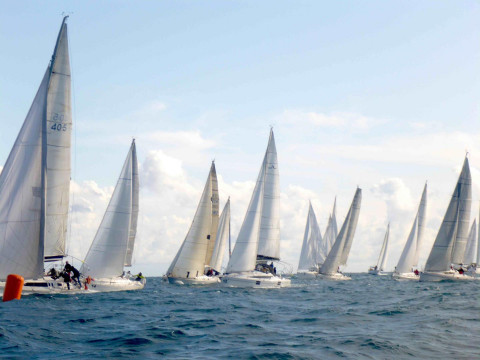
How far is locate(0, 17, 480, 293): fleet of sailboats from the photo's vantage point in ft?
86.8

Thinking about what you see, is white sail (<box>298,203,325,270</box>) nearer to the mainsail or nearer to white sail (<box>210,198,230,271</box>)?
white sail (<box>210,198,230,271</box>)

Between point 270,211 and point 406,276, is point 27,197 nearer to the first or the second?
point 270,211

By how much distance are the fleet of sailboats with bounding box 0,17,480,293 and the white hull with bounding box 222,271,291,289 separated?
0.08 metres

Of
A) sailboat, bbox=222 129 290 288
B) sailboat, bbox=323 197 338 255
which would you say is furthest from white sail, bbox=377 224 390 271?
sailboat, bbox=222 129 290 288

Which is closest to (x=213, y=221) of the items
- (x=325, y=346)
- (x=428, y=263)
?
(x=428, y=263)

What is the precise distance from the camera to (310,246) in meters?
86.6

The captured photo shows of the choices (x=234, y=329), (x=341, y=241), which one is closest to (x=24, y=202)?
(x=234, y=329)

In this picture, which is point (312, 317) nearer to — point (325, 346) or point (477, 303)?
point (325, 346)

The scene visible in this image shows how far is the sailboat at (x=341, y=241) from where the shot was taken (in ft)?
215

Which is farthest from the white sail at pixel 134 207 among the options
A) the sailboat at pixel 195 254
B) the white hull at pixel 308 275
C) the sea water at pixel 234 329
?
the white hull at pixel 308 275

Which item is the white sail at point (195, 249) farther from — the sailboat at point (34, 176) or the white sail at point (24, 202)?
the white sail at point (24, 202)

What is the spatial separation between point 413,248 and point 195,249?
122ft

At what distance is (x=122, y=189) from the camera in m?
39.8

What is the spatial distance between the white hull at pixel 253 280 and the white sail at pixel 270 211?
9.64 feet
